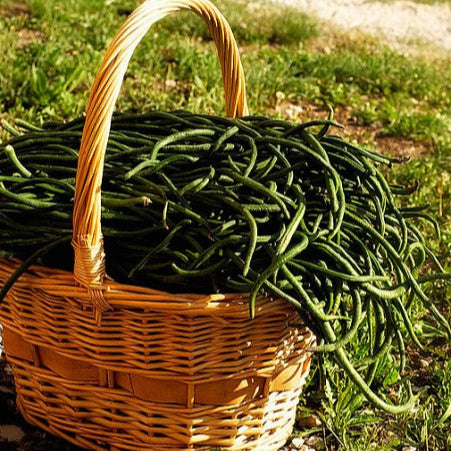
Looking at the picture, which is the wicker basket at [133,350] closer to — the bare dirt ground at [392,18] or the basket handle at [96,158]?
the basket handle at [96,158]

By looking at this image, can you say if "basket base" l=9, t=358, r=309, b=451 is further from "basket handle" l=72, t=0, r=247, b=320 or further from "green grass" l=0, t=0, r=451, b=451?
"green grass" l=0, t=0, r=451, b=451

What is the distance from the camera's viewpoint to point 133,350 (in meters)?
1.80

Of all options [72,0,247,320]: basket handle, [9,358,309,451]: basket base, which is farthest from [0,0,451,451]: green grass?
[72,0,247,320]: basket handle

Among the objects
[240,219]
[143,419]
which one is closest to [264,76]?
[240,219]

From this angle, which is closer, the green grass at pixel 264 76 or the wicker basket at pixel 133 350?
the wicker basket at pixel 133 350

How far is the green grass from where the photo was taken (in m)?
3.83

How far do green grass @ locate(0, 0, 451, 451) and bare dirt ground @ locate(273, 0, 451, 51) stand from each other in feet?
1.86

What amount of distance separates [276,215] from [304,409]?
0.71 meters

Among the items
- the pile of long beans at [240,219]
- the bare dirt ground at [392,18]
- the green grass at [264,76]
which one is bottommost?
the bare dirt ground at [392,18]

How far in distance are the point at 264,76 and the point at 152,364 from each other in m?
3.03

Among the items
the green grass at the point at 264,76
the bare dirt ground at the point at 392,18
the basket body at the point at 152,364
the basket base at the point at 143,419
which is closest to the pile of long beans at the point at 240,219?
the basket body at the point at 152,364

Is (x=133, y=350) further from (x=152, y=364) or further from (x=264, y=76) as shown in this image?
(x=264, y=76)

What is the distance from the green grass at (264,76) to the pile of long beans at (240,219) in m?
0.85

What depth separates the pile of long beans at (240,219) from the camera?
1724 millimetres
